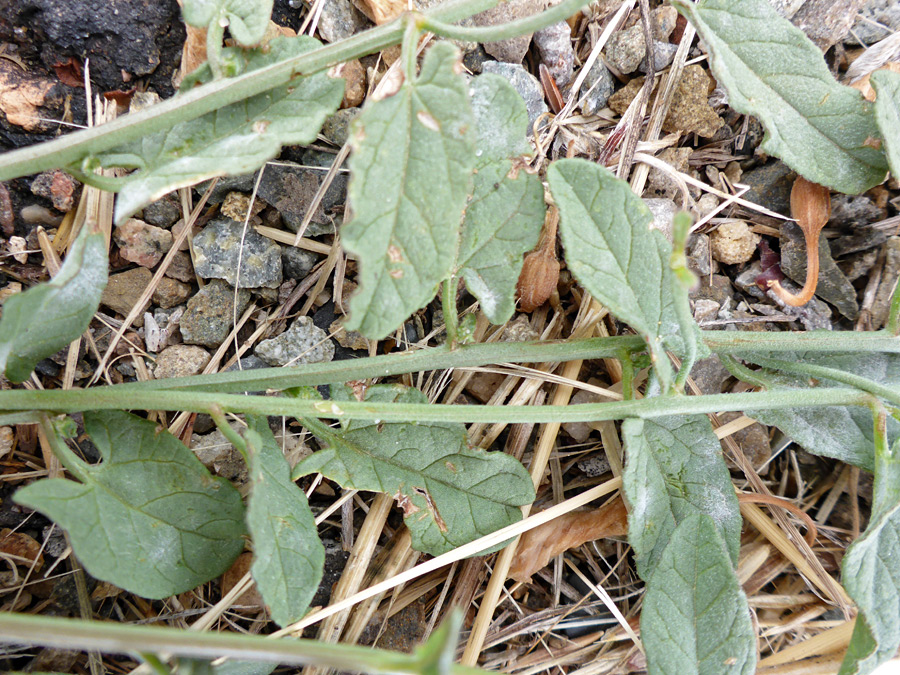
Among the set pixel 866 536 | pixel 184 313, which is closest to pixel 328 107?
pixel 184 313

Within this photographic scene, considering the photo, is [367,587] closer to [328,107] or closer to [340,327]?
[340,327]

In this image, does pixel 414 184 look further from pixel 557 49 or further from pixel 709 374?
pixel 709 374

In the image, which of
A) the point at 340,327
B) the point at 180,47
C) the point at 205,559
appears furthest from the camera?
the point at 340,327

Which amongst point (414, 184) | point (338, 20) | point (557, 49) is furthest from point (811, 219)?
point (338, 20)

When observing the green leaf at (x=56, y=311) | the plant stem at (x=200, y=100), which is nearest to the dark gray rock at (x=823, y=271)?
the plant stem at (x=200, y=100)

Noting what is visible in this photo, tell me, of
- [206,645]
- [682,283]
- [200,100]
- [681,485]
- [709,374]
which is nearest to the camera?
[206,645]

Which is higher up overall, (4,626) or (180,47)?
(180,47)

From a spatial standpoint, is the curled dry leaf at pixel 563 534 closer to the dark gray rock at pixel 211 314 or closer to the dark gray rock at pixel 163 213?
the dark gray rock at pixel 211 314
